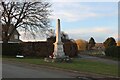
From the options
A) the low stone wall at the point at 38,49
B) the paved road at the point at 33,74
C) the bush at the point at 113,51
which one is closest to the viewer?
the paved road at the point at 33,74

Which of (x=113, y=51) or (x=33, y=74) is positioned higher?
(x=113, y=51)

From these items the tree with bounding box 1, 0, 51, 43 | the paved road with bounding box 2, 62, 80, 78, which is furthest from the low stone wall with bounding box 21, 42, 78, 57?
the paved road with bounding box 2, 62, 80, 78

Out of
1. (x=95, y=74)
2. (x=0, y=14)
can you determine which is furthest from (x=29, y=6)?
(x=95, y=74)

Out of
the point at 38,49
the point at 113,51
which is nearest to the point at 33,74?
the point at 38,49

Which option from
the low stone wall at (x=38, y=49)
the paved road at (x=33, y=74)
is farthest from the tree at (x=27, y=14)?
the paved road at (x=33, y=74)

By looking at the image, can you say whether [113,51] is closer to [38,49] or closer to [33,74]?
[38,49]

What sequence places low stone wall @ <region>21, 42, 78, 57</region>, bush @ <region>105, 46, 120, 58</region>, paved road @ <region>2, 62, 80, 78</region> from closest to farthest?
paved road @ <region>2, 62, 80, 78</region>
low stone wall @ <region>21, 42, 78, 57</region>
bush @ <region>105, 46, 120, 58</region>

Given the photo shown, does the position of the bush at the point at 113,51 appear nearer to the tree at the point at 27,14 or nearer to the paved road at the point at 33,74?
the tree at the point at 27,14

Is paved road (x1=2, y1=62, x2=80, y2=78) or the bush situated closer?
paved road (x1=2, y1=62, x2=80, y2=78)

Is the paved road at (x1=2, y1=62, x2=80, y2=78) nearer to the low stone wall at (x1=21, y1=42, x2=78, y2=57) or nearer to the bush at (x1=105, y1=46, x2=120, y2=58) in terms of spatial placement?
the low stone wall at (x1=21, y1=42, x2=78, y2=57)

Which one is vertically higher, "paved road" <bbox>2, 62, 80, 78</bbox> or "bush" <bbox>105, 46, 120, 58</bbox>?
"bush" <bbox>105, 46, 120, 58</bbox>

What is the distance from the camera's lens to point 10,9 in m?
47.9

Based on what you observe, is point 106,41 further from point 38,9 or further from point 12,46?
point 12,46

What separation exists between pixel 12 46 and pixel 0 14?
6831 millimetres
